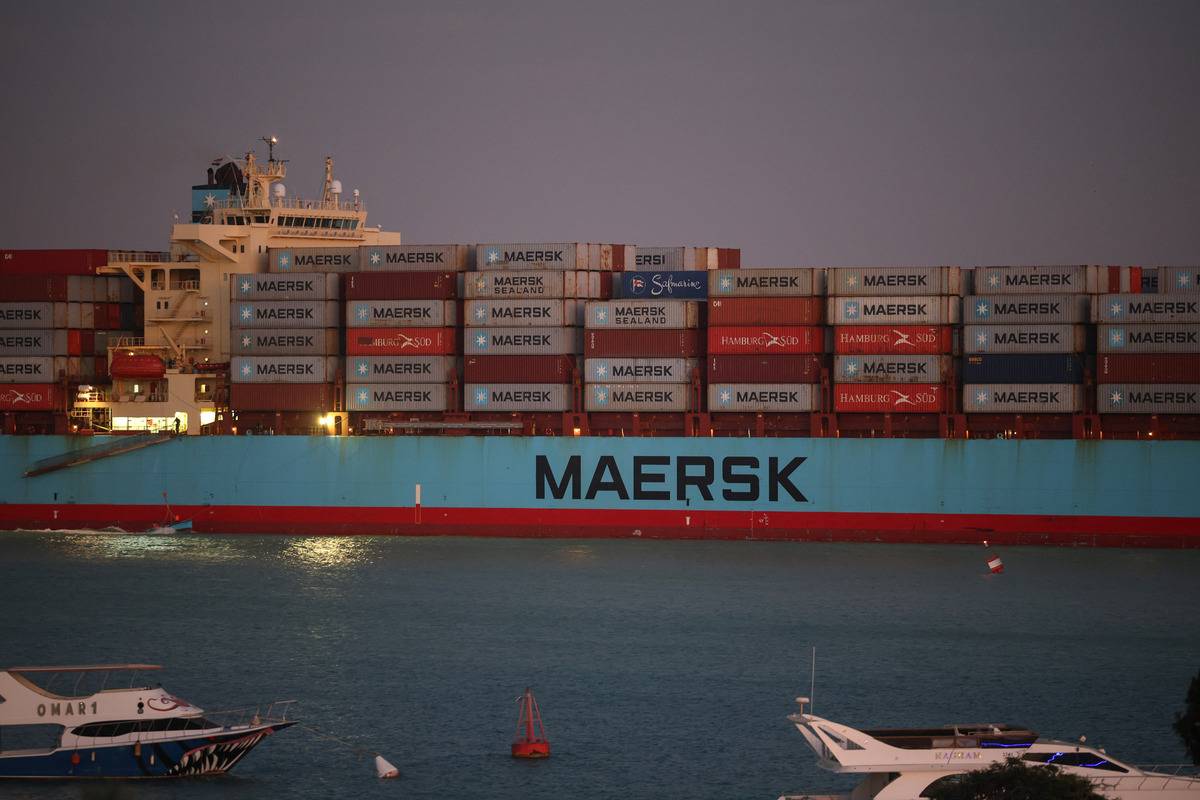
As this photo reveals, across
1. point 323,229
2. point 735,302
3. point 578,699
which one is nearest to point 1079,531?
point 735,302

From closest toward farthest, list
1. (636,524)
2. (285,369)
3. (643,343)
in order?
1. (643,343)
2. (636,524)
3. (285,369)

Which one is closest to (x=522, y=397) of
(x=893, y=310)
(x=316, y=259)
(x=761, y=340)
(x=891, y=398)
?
(x=761, y=340)

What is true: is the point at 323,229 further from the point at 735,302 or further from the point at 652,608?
the point at 652,608

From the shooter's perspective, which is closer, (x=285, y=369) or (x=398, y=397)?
(x=398, y=397)

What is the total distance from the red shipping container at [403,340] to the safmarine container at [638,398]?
4.86 m

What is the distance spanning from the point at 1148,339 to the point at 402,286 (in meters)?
22.1

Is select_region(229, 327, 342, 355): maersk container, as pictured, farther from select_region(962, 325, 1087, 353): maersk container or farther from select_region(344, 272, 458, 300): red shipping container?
select_region(962, 325, 1087, 353): maersk container

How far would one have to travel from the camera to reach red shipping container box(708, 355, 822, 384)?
41.2 metres

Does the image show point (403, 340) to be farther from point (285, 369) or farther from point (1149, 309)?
point (1149, 309)

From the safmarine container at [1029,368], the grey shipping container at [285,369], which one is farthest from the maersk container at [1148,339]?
the grey shipping container at [285,369]

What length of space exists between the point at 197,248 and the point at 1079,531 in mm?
29223

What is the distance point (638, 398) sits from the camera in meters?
42.0

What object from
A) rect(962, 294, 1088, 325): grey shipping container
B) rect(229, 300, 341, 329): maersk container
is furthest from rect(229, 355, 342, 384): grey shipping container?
rect(962, 294, 1088, 325): grey shipping container

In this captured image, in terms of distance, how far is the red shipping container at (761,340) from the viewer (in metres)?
41.3
